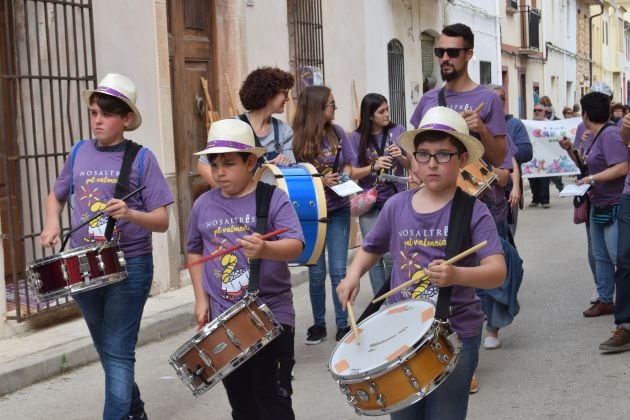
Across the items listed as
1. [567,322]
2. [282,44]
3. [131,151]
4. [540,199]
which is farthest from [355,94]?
[131,151]

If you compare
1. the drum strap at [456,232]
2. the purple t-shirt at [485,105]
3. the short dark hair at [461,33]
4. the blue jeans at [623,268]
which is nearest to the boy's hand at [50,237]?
the drum strap at [456,232]

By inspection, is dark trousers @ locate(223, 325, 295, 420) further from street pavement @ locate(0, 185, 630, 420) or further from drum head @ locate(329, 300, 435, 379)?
street pavement @ locate(0, 185, 630, 420)

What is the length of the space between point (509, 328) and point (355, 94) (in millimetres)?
6892

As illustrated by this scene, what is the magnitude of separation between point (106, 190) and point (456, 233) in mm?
1901

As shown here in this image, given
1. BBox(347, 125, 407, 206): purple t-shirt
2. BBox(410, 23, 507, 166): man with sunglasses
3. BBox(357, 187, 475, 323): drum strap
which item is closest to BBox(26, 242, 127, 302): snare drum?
BBox(357, 187, 475, 323): drum strap

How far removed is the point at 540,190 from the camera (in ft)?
61.7

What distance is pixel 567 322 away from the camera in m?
8.29

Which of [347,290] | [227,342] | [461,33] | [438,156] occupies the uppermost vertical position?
[461,33]

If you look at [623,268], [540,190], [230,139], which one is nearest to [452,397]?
[230,139]

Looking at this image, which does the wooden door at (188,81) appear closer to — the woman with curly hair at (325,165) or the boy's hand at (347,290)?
the woman with curly hair at (325,165)

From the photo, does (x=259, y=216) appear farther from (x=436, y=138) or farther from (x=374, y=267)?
(x=374, y=267)

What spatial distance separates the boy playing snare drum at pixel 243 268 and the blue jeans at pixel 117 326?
67 centimetres

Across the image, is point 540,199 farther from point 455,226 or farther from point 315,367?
point 455,226

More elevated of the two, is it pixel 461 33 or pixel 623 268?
pixel 461 33
